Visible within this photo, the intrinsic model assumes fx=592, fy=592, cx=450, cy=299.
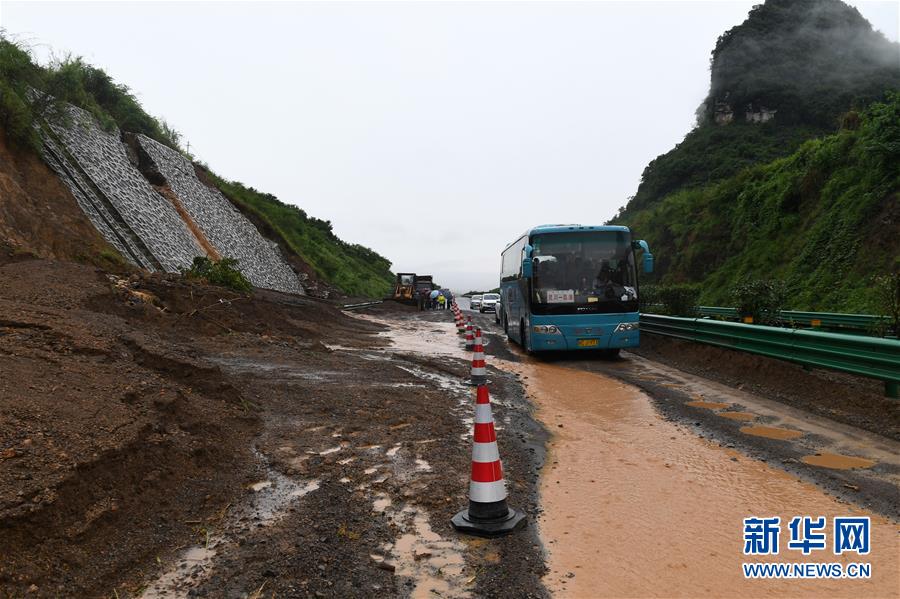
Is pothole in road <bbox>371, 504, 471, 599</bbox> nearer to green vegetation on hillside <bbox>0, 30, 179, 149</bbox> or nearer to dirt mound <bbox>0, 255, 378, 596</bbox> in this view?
dirt mound <bbox>0, 255, 378, 596</bbox>

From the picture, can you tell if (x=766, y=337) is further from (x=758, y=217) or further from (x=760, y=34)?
(x=760, y=34)

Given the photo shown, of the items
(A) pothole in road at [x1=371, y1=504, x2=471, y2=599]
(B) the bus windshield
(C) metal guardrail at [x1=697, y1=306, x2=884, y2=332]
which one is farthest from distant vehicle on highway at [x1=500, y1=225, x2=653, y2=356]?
(A) pothole in road at [x1=371, y1=504, x2=471, y2=599]

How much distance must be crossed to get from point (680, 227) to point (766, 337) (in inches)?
1463

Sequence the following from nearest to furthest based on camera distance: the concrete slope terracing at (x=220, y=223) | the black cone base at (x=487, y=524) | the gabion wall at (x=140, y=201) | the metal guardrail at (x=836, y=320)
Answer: the black cone base at (x=487, y=524) → the metal guardrail at (x=836, y=320) → the gabion wall at (x=140, y=201) → the concrete slope terracing at (x=220, y=223)

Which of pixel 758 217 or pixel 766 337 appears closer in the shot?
pixel 766 337

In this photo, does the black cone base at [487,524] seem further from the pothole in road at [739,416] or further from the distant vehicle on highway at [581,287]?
the distant vehicle on highway at [581,287]

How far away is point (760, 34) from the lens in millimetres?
68812

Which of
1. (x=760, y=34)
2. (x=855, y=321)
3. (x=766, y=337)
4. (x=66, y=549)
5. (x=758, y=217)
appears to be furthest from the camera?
(x=760, y=34)

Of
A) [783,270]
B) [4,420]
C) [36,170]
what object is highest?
[36,170]

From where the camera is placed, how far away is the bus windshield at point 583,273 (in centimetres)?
1370

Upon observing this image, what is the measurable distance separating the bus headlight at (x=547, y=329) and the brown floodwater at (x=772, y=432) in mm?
6706

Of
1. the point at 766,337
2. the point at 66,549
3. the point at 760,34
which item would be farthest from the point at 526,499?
the point at 760,34

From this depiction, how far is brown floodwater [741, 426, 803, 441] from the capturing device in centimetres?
656

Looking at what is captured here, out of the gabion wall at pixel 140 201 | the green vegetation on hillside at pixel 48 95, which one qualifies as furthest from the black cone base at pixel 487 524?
the green vegetation on hillside at pixel 48 95
